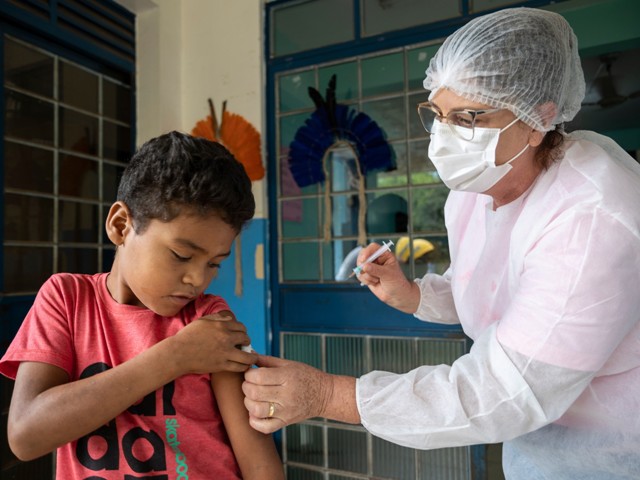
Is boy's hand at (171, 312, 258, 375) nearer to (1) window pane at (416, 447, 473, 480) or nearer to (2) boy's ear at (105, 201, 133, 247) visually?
(2) boy's ear at (105, 201, 133, 247)

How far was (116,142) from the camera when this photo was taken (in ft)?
9.52

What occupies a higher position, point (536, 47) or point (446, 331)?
point (536, 47)

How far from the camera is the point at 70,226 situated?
2.60 meters

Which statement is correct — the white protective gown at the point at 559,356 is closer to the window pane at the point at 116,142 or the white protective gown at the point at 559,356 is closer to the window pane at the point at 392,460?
the window pane at the point at 392,460

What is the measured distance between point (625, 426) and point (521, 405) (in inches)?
11.2

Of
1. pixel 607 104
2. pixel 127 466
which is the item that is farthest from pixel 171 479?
pixel 607 104

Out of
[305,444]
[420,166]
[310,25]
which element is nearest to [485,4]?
[420,166]

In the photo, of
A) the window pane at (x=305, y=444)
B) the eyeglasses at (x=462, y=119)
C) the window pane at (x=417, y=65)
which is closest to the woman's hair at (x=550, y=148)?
the eyeglasses at (x=462, y=119)

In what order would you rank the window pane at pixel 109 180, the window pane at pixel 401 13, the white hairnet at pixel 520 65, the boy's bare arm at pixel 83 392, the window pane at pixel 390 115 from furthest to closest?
1. the window pane at pixel 109 180
2. the window pane at pixel 390 115
3. the window pane at pixel 401 13
4. the white hairnet at pixel 520 65
5. the boy's bare arm at pixel 83 392

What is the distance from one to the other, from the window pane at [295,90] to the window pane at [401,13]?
406 mm

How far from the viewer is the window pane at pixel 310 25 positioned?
2742 millimetres

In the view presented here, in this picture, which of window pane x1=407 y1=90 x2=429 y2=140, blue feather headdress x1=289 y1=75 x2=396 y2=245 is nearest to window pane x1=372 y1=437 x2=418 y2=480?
blue feather headdress x1=289 y1=75 x2=396 y2=245

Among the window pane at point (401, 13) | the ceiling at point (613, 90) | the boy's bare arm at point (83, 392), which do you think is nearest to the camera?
the boy's bare arm at point (83, 392)

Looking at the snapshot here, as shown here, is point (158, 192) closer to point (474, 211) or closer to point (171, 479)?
point (171, 479)
